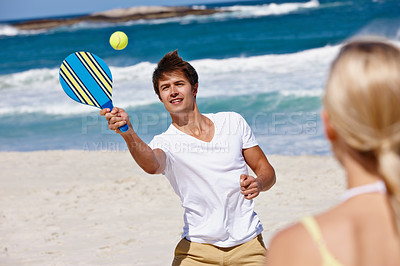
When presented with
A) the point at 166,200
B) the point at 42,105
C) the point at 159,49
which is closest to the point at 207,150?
the point at 166,200

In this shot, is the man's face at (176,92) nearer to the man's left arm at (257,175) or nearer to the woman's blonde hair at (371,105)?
the man's left arm at (257,175)

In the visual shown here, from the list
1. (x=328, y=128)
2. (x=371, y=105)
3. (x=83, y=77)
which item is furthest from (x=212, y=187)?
(x=371, y=105)

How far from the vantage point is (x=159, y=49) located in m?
30.5

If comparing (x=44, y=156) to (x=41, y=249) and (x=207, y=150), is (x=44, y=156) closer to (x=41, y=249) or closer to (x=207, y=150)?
(x=41, y=249)

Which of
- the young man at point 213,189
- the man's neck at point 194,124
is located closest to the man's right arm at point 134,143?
the young man at point 213,189

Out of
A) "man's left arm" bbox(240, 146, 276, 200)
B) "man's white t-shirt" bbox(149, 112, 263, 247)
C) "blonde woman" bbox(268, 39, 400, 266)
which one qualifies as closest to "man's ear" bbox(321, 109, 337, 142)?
"blonde woman" bbox(268, 39, 400, 266)

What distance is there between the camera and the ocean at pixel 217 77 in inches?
472

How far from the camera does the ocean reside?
1198 cm

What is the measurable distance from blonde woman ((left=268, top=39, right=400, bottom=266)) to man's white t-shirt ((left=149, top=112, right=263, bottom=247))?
1786 millimetres

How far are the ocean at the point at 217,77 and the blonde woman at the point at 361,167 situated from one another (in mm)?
284

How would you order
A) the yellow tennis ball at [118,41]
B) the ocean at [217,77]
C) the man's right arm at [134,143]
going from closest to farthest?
the man's right arm at [134,143]
the yellow tennis ball at [118,41]
the ocean at [217,77]

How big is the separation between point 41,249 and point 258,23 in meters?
31.0

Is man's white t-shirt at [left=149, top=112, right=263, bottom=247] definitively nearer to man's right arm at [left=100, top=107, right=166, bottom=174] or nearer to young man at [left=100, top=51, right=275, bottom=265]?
young man at [left=100, top=51, right=275, bottom=265]

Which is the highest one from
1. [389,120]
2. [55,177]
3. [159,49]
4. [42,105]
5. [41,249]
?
[159,49]
